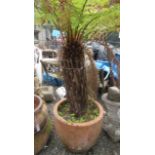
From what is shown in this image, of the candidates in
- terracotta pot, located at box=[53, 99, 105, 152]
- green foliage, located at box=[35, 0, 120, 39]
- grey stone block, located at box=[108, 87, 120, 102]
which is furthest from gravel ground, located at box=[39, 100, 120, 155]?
green foliage, located at box=[35, 0, 120, 39]

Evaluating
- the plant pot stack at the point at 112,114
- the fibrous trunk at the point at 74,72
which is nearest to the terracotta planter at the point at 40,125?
the fibrous trunk at the point at 74,72

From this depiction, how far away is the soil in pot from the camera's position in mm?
1080

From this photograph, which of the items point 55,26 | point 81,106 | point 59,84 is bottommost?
point 81,106

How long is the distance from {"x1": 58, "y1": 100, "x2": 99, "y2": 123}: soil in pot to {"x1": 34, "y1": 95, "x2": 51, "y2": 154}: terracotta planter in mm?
89

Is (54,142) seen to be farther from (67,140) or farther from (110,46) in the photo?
(110,46)

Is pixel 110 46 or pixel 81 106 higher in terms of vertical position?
pixel 110 46

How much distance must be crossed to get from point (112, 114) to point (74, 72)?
0.26 metres

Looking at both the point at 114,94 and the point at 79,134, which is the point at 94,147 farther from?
the point at 114,94

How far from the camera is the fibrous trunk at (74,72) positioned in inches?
40.8
